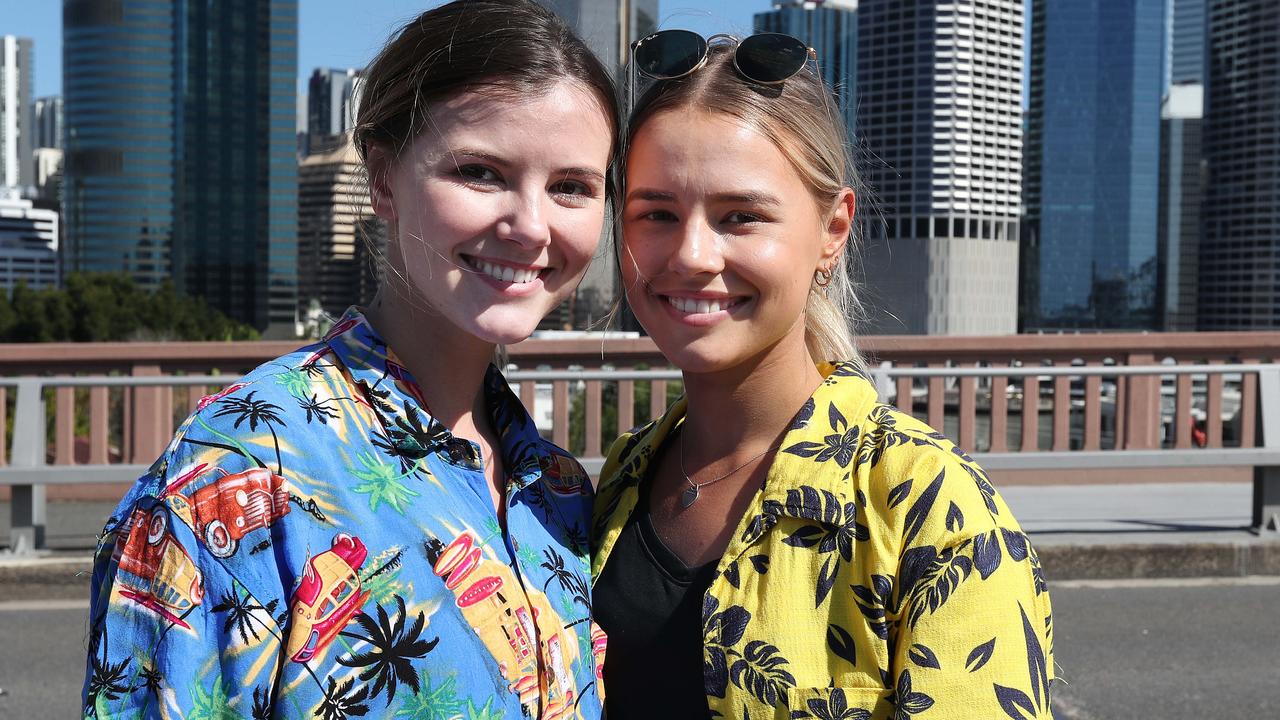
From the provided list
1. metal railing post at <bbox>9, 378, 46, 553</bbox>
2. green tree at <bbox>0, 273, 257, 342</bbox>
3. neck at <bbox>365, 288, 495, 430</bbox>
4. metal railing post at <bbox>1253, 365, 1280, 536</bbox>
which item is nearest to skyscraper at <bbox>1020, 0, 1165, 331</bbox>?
green tree at <bbox>0, 273, 257, 342</bbox>

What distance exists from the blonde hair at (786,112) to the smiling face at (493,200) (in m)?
0.20

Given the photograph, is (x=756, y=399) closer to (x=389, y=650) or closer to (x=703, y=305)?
(x=703, y=305)

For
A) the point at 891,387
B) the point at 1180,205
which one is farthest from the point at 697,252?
the point at 1180,205

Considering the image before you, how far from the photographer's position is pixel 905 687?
1665 millimetres

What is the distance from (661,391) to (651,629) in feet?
18.3

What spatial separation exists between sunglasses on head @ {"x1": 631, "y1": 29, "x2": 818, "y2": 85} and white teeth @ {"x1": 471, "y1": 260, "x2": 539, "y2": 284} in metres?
0.49

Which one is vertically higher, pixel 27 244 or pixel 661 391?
pixel 27 244

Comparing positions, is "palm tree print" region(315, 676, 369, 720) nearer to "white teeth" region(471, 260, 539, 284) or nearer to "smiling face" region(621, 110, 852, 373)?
"white teeth" region(471, 260, 539, 284)

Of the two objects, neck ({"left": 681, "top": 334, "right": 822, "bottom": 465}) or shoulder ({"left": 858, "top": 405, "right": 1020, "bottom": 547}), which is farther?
neck ({"left": 681, "top": 334, "right": 822, "bottom": 465})

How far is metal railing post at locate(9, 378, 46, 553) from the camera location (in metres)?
6.55

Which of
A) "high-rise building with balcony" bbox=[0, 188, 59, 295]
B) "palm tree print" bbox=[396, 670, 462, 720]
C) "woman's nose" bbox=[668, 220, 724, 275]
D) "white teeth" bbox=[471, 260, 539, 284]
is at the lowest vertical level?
"palm tree print" bbox=[396, 670, 462, 720]

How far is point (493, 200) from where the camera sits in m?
1.82

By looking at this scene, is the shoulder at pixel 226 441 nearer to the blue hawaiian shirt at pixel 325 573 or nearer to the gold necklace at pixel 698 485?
the blue hawaiian shirt at pixel 325 573

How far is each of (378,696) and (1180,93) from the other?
20256cm
